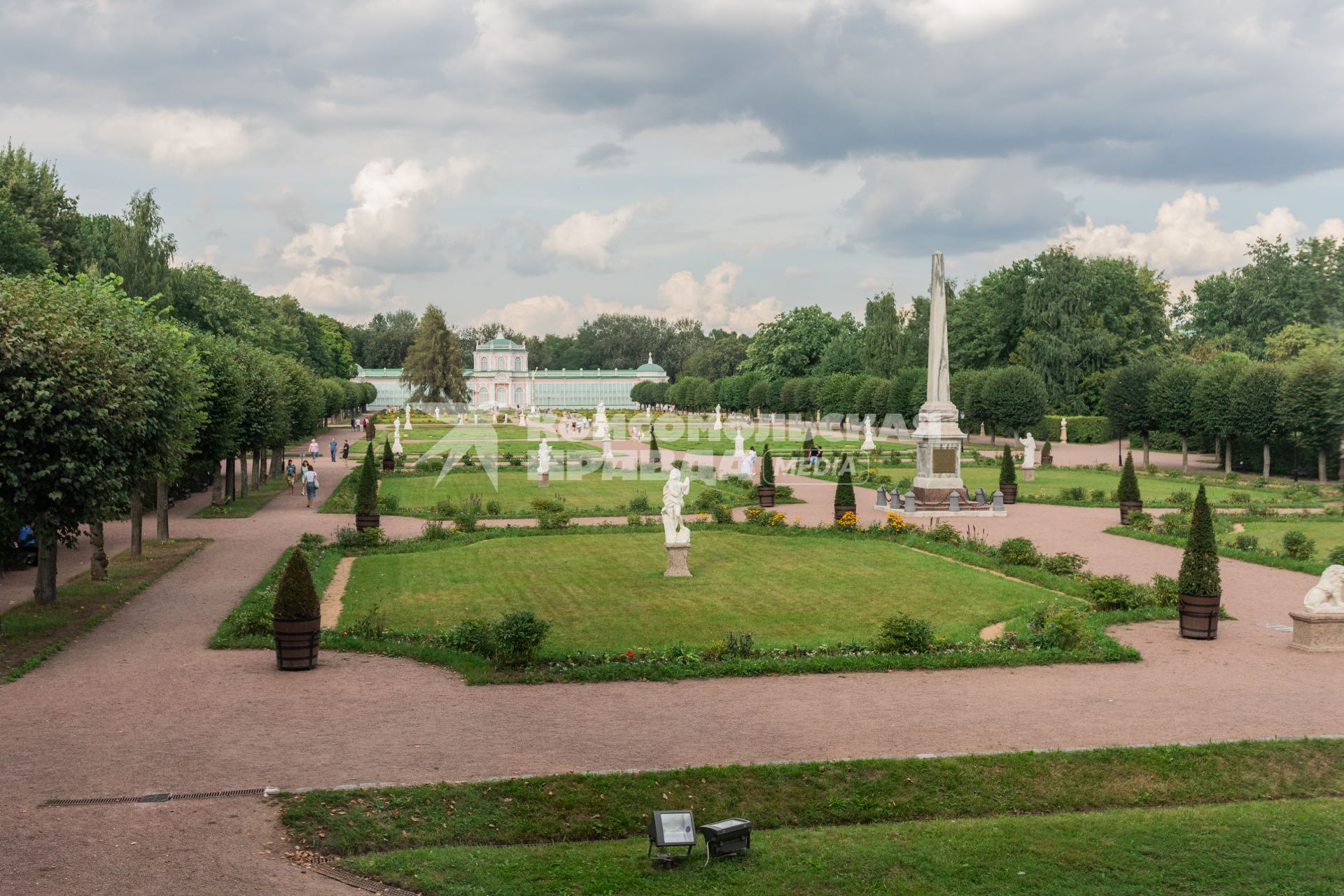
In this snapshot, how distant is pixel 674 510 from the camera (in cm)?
2041

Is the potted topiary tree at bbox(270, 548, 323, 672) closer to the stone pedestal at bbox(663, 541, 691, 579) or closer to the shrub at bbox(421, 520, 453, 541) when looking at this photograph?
the stone pedestal at bbox(663, 541, 691, 579)

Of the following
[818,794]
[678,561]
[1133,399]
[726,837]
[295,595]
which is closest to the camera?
[726,837]

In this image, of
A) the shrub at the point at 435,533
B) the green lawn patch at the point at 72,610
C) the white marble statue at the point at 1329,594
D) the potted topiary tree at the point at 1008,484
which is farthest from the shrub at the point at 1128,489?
the green lawn patch at the point at 72,610

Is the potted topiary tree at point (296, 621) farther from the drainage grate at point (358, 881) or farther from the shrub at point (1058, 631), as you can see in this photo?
the shrub at point (1058, 631)

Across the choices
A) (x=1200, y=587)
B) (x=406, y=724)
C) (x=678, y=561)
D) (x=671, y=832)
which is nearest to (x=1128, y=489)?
(x=1200, y=587)

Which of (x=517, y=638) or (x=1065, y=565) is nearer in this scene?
(x=517, y=638)

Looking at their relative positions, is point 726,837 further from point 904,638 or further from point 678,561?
point 678,561

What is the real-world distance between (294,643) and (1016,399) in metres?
47.3

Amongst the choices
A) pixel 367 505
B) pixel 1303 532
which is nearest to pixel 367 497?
pixel 367 505

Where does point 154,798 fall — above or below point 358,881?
above

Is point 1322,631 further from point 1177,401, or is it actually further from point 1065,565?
point 1177,401

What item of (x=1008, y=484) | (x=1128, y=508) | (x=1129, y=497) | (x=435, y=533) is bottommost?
(x=435, y=533)

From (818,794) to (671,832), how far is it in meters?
2.11

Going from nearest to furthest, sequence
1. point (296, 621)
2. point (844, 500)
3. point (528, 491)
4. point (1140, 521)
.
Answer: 1. point (296, 621)
2. point (1140, 521)
3. point (844, 500)
4. point (528, 491)
